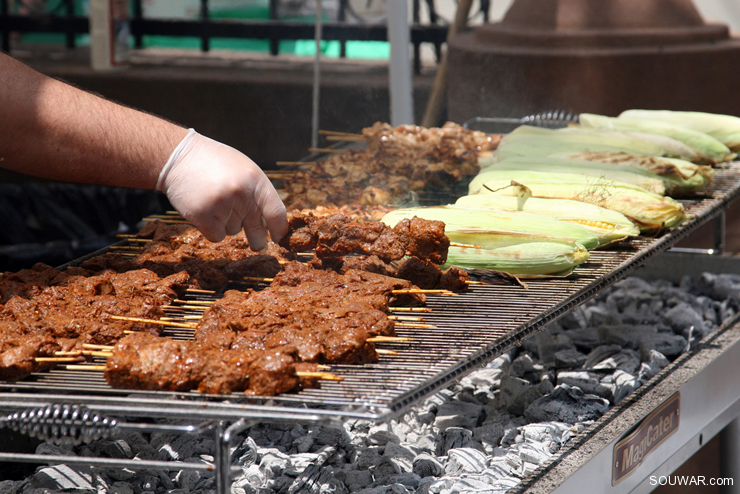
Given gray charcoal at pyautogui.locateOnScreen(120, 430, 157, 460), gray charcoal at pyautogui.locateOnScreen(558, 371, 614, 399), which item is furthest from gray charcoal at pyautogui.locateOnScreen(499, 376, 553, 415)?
gray charcoal at pyautogui.locateOnScreen(120, 430, 157, 460)

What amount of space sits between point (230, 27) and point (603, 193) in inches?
209

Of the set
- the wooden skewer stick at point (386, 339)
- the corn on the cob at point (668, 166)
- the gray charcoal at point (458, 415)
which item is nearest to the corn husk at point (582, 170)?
the corn on the cob at point (668, 166)

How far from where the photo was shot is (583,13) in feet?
20.0

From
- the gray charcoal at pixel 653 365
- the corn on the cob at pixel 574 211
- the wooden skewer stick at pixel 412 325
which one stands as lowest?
the gray charcoal at pixel 653 365

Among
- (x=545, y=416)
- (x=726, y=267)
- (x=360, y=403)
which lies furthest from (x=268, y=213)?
(x=726, y=267)

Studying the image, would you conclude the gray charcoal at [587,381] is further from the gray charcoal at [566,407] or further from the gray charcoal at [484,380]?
the gray charcoal at [484,380]

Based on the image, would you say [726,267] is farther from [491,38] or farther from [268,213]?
[268,213]

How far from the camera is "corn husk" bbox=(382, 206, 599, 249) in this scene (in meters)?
3.21

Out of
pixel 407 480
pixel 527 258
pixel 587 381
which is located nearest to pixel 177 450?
pixel 407 480

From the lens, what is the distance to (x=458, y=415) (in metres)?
3.57

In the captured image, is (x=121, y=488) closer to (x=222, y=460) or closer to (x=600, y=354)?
(x=222, y=460)

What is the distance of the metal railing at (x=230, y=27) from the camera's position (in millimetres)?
7086

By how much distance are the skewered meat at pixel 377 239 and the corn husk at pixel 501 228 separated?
0.24 m

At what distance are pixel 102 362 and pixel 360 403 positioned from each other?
0.95 metres
